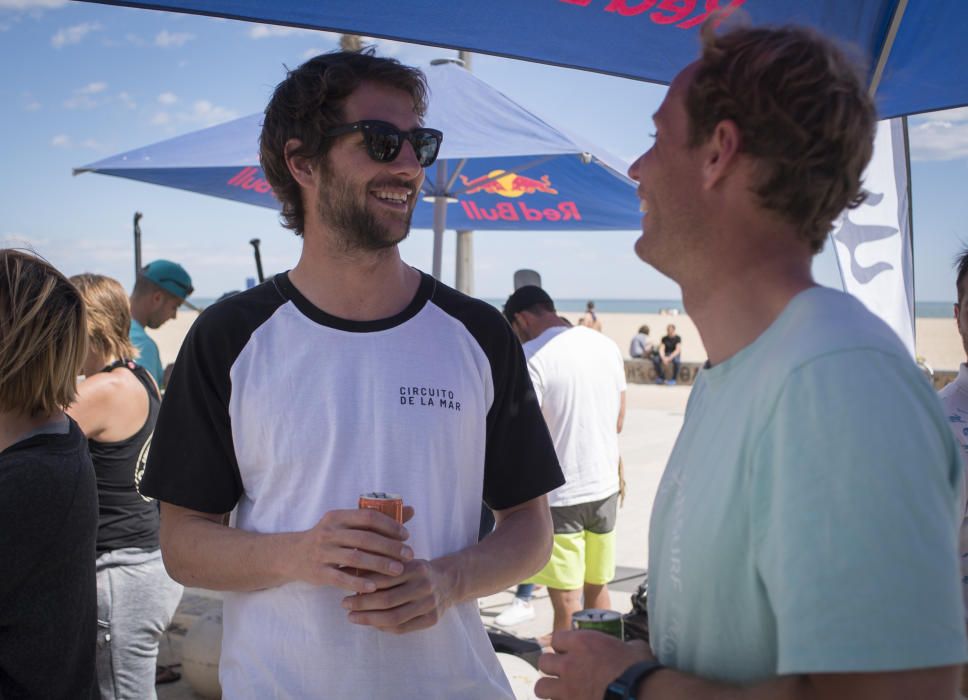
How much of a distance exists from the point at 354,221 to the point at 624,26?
170cm

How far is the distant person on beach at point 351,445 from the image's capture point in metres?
1.65

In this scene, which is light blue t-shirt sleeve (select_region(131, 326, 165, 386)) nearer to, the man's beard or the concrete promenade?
the concrete promenade

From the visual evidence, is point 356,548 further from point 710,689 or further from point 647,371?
point 647,371

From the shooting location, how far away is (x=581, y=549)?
16.5 ft

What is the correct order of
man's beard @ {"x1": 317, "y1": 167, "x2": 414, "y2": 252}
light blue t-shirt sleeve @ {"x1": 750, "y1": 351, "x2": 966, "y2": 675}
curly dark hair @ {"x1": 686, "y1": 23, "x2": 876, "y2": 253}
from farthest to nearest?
man's beard @ {"x1": 317, "y1": 167, "x2": 414, "y2": 252} < curly dark hair @ {"x1": 686, "y1": 23, "x2": 876, "y2": 253} < light blue t-shirt sleeve @ {"x1": 750, "y1": 351, "x2": 966, "y2": 675}

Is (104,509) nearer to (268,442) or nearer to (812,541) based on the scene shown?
(268,442)

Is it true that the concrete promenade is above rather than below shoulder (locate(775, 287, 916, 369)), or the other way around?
below

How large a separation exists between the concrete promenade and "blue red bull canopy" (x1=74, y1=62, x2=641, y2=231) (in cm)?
293

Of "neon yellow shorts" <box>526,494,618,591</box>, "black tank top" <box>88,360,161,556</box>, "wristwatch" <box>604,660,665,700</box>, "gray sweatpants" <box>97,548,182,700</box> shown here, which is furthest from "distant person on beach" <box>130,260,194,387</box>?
"wristwatch" <box>604,660,665,700</box>

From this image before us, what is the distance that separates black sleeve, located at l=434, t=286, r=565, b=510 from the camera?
1.97 metres

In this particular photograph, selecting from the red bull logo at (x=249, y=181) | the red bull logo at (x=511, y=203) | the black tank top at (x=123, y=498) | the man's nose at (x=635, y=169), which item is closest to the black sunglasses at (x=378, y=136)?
the man's nose at (x=635, y=169)

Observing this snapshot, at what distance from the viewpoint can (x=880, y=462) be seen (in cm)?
85

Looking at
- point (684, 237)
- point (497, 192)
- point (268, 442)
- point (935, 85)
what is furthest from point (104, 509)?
point (497, 192)

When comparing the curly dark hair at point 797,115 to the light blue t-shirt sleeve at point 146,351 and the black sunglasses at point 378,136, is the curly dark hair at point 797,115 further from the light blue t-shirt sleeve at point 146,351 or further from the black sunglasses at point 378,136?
the light blue t-shirt sleeve at point 146,351
